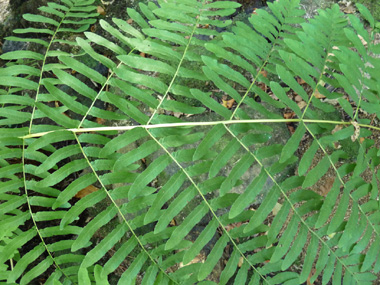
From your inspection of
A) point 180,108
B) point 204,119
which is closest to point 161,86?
point 180,108

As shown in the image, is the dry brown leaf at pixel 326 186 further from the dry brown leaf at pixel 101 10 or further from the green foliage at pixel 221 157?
the dry brown leaf at pixel 101 10

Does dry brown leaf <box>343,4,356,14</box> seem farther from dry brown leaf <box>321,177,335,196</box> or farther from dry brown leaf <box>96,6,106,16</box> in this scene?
dry brown leaf <box>96,6,106,16</box>

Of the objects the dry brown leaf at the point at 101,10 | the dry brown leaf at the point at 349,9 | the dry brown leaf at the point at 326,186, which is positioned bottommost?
the dry brown leaf at the point at 326,186

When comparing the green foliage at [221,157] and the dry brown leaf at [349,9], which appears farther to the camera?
the dry brown leaf at [349,9]

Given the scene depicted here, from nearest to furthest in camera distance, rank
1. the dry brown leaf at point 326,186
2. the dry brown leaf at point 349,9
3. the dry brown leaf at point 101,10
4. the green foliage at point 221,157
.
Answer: the green foliage at point 221,157, the dry brown leaf at point 326,186, the dry brown leaf at point 349,9, the dry brown leaf at point 101,10

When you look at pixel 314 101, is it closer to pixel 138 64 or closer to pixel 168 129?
pixel 168 129

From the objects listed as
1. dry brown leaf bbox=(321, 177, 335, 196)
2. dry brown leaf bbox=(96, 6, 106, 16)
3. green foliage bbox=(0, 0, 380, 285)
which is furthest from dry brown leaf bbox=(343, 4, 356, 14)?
dry brown leaf bbox=(96, 6, 106, 16)

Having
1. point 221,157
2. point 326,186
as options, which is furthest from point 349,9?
point 221,157

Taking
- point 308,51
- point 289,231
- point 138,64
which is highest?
point 138,64

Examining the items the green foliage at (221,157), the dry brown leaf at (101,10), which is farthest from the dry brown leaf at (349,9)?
the dry brown leaf at (101,10)

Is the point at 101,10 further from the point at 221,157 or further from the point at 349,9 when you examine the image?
the point at 221,157

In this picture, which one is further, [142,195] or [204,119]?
[204,119]
